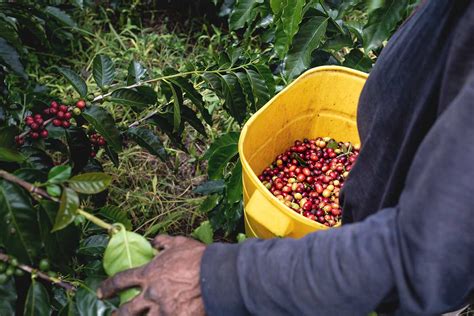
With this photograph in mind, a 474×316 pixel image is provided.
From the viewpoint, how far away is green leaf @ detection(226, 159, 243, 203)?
2377 millimetres

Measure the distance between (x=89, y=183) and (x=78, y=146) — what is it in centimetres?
70

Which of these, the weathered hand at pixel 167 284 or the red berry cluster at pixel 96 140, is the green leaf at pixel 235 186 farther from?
the weathered hand at pixel 167 284

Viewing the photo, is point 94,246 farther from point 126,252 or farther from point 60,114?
point 126,252

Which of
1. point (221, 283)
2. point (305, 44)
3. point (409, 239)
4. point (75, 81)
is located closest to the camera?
point (409, 239)

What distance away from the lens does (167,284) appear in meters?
1.23

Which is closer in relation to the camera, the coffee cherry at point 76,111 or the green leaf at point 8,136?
the green leaf at point 8,136

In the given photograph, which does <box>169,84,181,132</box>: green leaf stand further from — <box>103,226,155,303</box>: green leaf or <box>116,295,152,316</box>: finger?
<box>116,295,152,316</box>: finger

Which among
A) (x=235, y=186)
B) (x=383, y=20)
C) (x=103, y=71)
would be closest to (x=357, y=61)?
(x=383, y=20)

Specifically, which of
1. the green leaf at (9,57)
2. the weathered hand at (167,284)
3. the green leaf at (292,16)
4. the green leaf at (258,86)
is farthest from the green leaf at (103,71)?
the weathered hand at (167,284)

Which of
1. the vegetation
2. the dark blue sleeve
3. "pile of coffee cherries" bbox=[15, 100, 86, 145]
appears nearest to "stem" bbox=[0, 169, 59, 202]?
the vegetation

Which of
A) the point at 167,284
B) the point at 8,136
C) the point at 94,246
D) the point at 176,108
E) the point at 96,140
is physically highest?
the point at 8,136

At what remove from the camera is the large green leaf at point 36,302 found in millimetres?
1376

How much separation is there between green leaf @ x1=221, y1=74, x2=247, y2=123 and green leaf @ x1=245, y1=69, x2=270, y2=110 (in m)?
0.06

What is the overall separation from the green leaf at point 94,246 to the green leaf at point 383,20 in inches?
46.4
